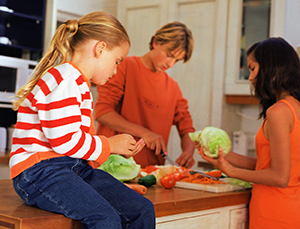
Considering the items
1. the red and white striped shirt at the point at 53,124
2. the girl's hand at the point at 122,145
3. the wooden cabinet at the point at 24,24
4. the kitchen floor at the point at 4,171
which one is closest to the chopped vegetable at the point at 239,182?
the girl's hand at the point at 122,145

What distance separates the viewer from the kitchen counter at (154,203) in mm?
872

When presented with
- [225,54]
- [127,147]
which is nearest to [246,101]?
[225,54]

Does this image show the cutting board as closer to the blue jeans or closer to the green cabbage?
the green cabbage

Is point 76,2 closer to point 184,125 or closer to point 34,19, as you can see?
point 34,19

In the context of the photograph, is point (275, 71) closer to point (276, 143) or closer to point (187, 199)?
A: point (276, 143)

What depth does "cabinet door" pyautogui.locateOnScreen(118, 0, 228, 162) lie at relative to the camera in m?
3.34

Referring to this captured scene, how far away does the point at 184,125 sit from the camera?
7.95 ft

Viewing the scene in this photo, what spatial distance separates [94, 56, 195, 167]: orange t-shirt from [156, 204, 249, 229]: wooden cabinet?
82 cm

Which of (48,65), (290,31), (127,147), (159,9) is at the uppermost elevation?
(159,9)

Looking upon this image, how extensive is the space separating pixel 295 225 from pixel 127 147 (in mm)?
736

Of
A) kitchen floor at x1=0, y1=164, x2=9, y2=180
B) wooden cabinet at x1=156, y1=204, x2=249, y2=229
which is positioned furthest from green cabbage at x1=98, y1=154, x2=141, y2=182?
kitchen floor at x1=0, y1=164, x2=9, y2=180

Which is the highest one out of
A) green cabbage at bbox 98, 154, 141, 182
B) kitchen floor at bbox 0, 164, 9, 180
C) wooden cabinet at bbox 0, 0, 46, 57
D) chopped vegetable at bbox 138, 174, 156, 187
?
wooden cabinet at bbox 0, 0, 46, 57

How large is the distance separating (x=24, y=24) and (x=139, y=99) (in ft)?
6.09

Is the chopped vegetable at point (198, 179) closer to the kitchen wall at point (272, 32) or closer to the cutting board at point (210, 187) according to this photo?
the cutting board at point (210, 187)
